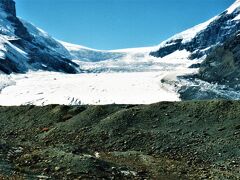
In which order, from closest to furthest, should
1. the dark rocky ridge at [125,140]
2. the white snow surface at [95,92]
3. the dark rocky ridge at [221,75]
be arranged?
1. the dark rocky ridge at [125,140]
2. the white snow surface at [95,92]
3. the dark rocky ridge at [221,75]

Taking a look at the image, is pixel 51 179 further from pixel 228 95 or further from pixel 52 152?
pixel 228 95

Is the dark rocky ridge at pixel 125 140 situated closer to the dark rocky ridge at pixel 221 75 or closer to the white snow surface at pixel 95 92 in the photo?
the white snow surface at pixel 95 92

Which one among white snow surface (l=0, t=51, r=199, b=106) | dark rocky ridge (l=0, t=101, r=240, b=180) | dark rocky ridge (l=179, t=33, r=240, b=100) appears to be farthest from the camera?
dark rocky ridge (l=179, t=33, r=240, b=100)

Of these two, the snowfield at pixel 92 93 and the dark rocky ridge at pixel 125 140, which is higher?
the dark rocky ridge at pixel 125 140

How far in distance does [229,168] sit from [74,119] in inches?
778

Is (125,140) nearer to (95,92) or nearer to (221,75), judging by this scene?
(95,92)

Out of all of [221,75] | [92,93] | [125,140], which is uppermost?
[125,140]

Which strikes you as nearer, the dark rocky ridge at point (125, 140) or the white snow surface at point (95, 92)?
the dark rocky ridge at point (125, 140)

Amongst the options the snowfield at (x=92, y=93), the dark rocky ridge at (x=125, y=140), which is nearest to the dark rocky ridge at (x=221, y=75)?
the snowfield at (x=92, y=93)

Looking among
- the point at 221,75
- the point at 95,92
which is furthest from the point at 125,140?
the point at 221,75

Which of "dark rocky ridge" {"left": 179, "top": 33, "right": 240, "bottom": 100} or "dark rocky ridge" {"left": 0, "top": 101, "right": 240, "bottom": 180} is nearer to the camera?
"dark rocky ridge" {"left": 0, "top": 101, "right": 240, "bottom": 180}

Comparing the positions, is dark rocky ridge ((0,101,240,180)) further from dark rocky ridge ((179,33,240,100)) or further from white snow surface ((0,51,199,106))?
dark rocky ridge ((179,33,240,100))

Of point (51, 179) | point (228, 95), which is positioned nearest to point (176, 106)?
point (51, 179)

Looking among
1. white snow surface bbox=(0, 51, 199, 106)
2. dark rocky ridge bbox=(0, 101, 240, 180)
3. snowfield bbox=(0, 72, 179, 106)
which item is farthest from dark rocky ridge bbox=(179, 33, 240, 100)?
dark rocky ridge bbox=(0, 101, 240, 180)
